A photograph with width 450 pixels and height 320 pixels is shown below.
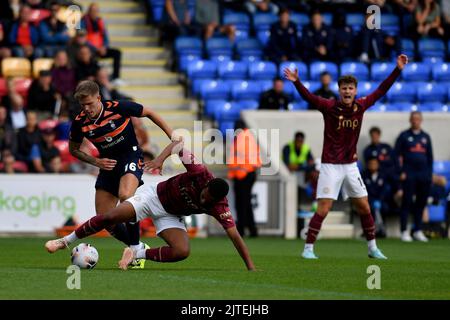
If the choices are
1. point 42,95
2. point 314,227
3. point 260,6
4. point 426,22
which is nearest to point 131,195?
point 314,227

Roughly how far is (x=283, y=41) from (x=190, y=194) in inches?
581

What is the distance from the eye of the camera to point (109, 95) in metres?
23.7

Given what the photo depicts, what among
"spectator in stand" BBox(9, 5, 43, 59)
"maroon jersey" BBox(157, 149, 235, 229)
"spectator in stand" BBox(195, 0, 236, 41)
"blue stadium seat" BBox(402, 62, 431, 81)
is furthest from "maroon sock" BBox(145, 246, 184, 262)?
"blue stadium seat" BBox(402, 62, 431, 81)

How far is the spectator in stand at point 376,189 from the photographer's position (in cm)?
2264

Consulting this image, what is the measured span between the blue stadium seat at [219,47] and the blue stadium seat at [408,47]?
4.10 meters

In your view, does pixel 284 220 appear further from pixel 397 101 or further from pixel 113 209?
pixel 113 209

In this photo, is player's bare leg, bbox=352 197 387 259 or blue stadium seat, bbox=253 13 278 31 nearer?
player's bare leg, bbox=352 197 387 259

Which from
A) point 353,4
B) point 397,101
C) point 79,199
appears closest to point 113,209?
point 79,199

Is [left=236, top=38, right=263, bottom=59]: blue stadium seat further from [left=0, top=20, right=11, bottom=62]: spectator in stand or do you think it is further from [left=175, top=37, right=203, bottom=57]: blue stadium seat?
[left=0, top=20, right=11, bottom=62]: spectator in stand

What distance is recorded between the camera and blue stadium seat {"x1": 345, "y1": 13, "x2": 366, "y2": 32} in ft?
94.3

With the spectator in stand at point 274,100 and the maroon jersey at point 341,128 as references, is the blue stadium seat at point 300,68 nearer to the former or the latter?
the spectator in stand at point 274,100

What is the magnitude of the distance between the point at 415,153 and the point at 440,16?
8909 millimetres

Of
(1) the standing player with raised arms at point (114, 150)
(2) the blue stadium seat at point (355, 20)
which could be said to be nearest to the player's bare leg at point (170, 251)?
(1) the standing player with raised arms at point (114, 150)

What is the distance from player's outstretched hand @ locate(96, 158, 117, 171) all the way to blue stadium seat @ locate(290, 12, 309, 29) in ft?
49.5
